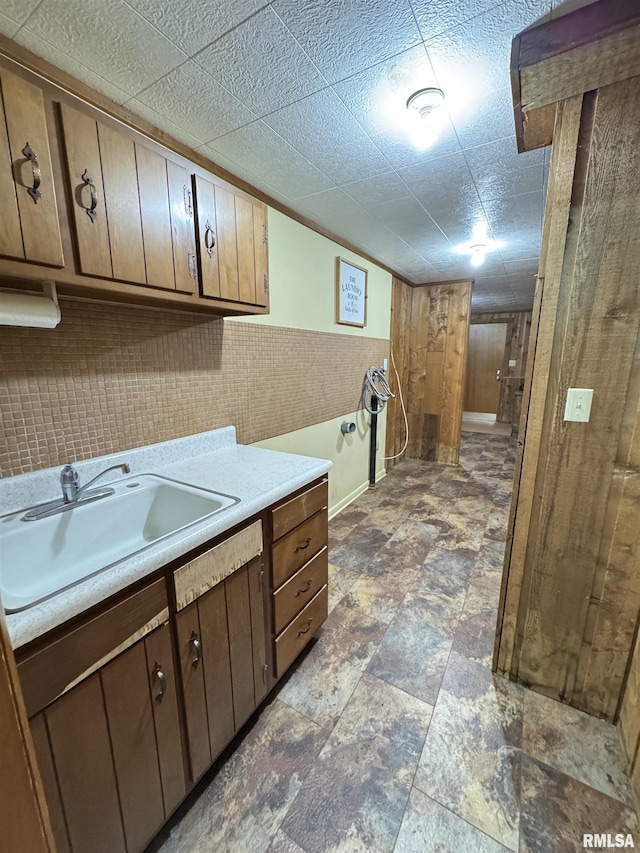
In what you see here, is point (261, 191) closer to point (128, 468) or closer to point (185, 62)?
point (185, 62)

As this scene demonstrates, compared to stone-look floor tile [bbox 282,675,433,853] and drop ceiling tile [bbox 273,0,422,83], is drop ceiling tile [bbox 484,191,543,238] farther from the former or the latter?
stone-look floor tile [bbox 282,675,433,853]

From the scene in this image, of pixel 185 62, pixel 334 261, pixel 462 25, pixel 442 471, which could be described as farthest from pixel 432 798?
pixel 442 471

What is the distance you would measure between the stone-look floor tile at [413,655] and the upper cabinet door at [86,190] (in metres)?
1.88

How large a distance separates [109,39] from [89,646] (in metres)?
1.64

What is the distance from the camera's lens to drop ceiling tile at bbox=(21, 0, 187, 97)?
91 cm

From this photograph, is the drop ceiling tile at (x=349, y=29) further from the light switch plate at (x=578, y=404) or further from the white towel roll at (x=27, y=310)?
the light switch plate at (x=578, y=404)

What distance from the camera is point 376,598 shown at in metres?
1.97

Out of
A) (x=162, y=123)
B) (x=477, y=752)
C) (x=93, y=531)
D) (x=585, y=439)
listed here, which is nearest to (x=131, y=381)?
(x=93, y=531)

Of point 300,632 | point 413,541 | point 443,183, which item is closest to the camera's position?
point 300,632

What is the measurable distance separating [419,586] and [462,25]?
2404 millimetres

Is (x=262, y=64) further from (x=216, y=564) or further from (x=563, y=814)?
(x=563, y=814)

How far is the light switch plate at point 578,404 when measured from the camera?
3.88ft

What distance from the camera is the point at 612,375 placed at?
45.1 inches

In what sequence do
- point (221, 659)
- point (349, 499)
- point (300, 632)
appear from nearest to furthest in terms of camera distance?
1. point (221, 659)
2. point (300, 632)
3. point (349, 499)
